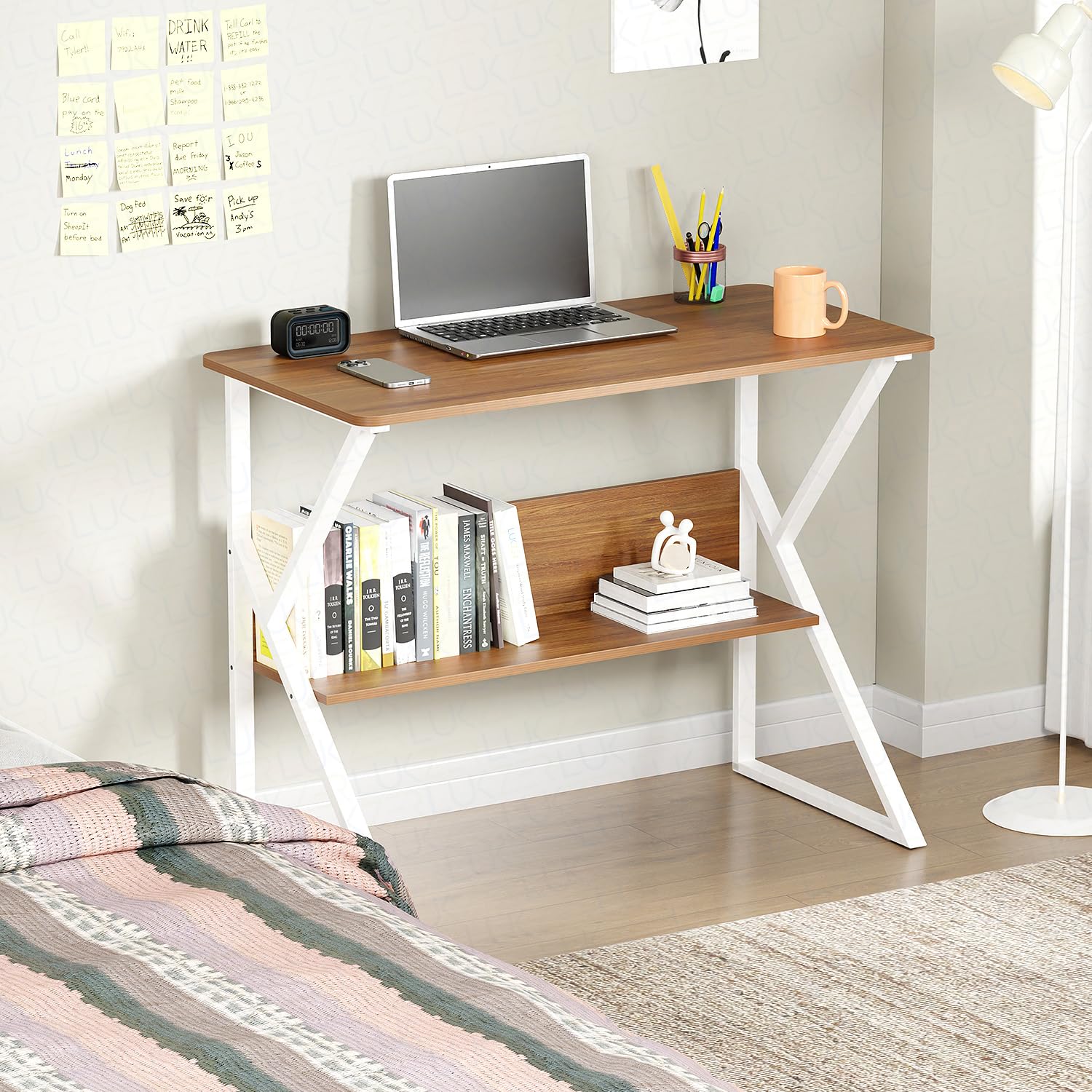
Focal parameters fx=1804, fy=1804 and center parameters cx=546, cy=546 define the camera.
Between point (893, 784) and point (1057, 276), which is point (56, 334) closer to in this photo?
point (893, 784)

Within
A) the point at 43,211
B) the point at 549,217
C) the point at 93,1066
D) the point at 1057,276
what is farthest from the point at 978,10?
the point at 93,1066

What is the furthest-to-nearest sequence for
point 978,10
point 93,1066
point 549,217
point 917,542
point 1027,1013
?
1. point 917,542
2. point 978,10
3. point 549,217
4. point 1027,1013
5. point 93,1066

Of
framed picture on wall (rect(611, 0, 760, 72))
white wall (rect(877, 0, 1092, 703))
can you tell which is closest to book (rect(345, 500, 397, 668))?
framed picture on wall (rect(611, 0, 760, 72))

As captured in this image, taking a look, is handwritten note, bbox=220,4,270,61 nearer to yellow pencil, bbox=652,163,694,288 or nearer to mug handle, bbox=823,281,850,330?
yellow pencil, bbox=652,163,694,288

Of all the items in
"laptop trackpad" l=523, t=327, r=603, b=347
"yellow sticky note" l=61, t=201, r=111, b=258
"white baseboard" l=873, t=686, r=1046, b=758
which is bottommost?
"white baseboard" l=873, t=686, r=1046, b=758

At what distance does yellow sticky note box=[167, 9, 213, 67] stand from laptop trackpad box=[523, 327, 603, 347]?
69 centimetres

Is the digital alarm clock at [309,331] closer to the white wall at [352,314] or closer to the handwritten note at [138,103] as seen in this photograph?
the white wall at [352,314]

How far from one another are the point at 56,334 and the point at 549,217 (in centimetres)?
86

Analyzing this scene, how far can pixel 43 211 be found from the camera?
2.84 meters

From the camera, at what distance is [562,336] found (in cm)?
295

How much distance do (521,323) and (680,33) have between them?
2.12 feet

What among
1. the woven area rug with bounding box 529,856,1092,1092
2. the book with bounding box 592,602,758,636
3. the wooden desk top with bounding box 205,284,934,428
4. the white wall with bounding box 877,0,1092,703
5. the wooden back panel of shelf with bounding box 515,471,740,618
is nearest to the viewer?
the woven area rug with bounding box 529,856,1092,1092

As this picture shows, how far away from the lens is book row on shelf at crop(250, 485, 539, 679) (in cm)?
290

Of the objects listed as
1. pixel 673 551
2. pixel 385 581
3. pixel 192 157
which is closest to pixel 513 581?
pixel 385 581
